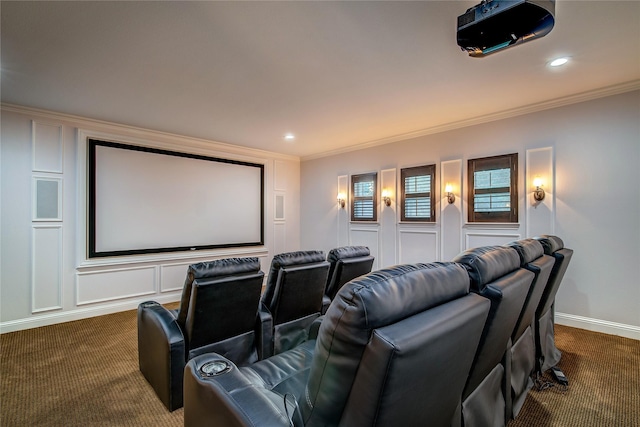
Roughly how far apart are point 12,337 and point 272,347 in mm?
3226

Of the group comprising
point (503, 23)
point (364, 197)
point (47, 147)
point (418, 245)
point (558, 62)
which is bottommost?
point (418, 245)

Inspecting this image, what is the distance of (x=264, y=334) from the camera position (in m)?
2.33

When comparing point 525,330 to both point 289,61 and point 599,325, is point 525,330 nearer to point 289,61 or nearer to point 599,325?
point 599,325

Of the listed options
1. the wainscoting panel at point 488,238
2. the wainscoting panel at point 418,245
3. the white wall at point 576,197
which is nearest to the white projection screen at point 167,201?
the wainscoting panel at point 418,245

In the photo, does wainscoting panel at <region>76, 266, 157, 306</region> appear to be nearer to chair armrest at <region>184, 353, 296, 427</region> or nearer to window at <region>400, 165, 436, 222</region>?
chair armrest at <region>184, 353, 296, 427</region>

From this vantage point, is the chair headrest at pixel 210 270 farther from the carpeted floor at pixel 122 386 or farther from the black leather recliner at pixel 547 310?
the black leather recliner at pixel 547 310

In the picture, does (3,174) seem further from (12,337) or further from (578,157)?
(578,157)

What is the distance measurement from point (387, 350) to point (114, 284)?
4.75 meters

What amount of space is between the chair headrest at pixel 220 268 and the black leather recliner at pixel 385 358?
0.87 meters

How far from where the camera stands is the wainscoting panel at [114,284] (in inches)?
158

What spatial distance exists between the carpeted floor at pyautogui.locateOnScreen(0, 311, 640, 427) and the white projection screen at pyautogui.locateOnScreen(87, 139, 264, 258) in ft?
5.13

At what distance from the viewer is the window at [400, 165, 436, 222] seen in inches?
184

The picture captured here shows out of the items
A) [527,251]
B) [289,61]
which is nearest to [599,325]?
[527,251]

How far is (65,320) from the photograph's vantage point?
12.7 ft
